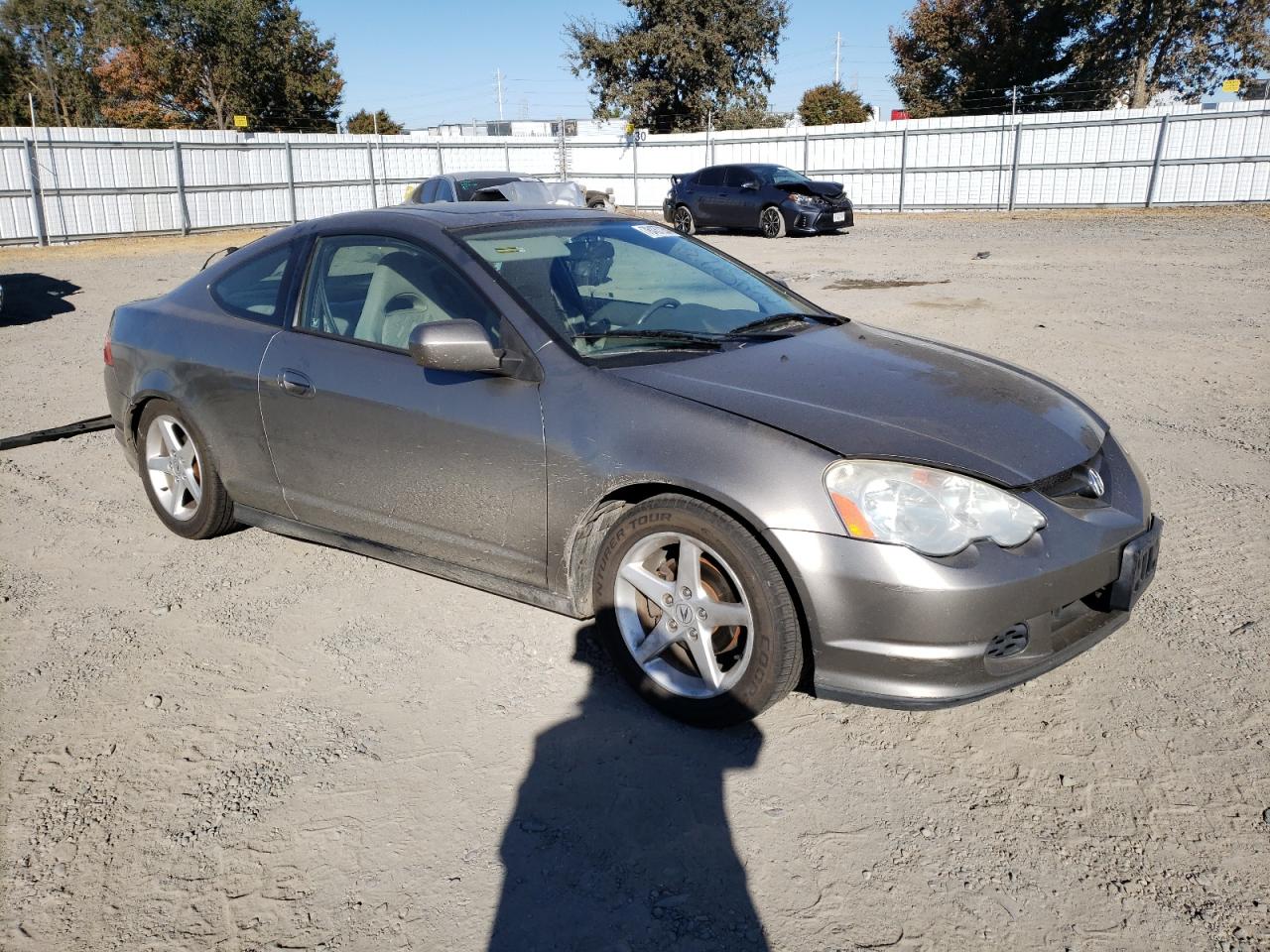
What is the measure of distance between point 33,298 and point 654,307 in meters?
13.6

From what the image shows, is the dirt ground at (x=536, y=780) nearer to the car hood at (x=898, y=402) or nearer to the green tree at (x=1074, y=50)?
the car hood at (x=898, y=402)

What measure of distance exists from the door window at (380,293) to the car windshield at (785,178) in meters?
19.4

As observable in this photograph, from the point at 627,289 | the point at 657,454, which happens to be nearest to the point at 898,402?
the point at 657,454

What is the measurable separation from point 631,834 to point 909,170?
2842 cm

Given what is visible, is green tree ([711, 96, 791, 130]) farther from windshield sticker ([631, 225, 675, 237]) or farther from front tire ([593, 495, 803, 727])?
front tire ([593, 495, 803, 727])

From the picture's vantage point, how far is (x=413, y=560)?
157 inches

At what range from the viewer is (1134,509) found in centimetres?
333

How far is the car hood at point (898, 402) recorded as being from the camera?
3.07 meters

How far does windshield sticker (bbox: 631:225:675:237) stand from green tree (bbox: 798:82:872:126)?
5091cm

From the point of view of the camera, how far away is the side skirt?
3.62 metres

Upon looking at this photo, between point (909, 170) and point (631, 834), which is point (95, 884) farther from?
point (909, 170)

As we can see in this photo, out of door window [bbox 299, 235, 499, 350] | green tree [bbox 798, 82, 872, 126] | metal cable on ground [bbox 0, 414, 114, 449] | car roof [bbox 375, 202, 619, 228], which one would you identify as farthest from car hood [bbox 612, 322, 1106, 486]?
green tree [bbox 798, 82, 872, 126]

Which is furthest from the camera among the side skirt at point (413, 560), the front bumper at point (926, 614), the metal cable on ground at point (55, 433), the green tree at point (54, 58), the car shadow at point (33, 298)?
the green tree at point (54, 58)

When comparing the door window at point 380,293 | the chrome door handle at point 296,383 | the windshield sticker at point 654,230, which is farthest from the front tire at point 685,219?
the chrome door handle at point 296,383
